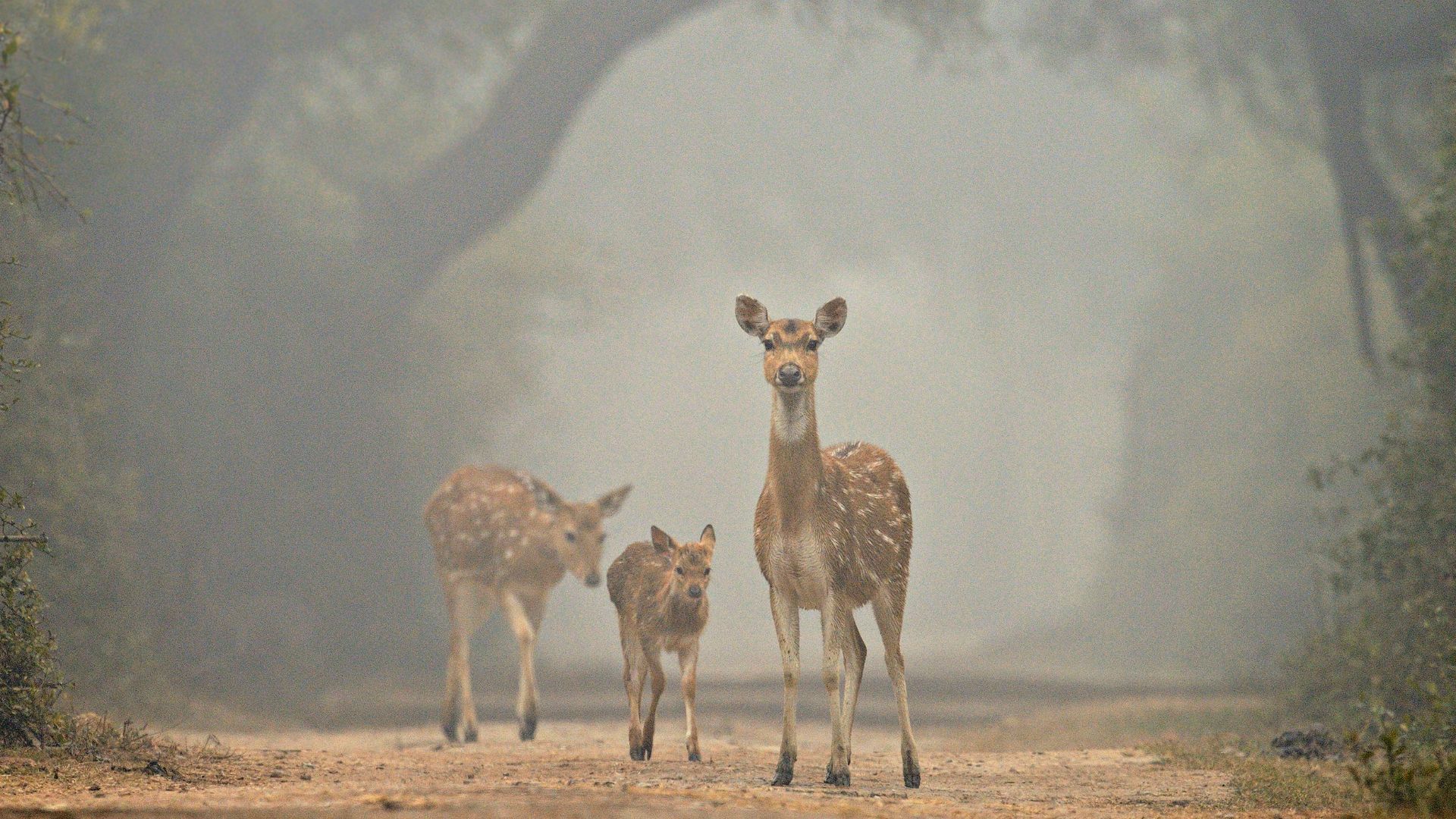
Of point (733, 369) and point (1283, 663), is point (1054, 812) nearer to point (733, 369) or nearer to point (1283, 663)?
point (1283, 663)

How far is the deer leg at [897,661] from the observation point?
10586mm

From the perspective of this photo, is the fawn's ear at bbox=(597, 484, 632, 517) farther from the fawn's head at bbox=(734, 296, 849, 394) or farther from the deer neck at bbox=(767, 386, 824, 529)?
the deer neck at bbox=(767, 386, 824, 529)

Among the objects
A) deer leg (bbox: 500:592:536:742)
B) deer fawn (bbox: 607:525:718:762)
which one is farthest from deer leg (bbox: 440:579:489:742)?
deer fawn (bbox: 607:525:718:762)

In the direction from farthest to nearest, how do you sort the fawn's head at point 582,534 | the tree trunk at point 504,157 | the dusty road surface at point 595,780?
the tree trunk at point 504,157 < the fawn's head at point 582,534 < the dusty road surface at point 595,780

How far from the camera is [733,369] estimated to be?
111438 millimetres

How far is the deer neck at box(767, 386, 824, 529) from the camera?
33.9 feet

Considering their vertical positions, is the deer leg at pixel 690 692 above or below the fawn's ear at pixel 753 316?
below

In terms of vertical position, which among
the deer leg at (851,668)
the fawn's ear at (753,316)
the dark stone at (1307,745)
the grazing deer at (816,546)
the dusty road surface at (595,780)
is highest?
the fawn's ear at (753,316)

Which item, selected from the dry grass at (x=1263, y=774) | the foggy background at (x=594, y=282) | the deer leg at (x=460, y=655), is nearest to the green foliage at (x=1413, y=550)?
the dry grass at (x=1263, y=774)

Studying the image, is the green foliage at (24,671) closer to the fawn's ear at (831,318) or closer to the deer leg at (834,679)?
the deer leg at (834,679)

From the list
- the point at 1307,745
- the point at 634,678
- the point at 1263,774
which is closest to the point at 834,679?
the point at 634,678

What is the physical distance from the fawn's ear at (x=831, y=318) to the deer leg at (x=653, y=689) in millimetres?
3014

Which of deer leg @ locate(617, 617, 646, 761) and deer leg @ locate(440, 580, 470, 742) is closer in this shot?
deer leg @ locate(617, 617, 646, 761)

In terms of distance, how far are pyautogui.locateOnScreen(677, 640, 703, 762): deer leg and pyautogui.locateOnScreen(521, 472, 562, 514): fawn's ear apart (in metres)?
3.73
